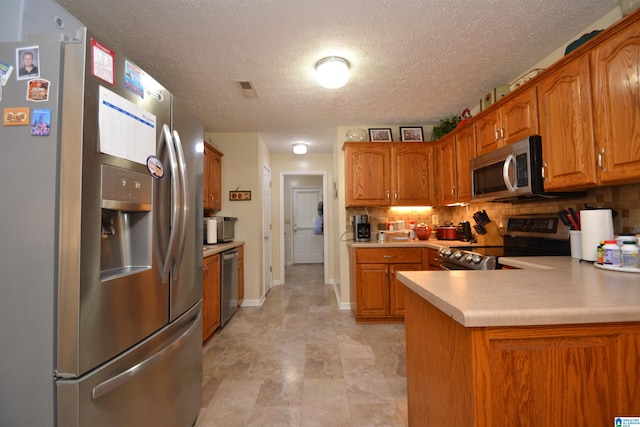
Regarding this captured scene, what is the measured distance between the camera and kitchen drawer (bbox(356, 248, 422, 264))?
3.00 metres

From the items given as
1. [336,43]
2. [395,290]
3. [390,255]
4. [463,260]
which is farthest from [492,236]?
[336,43]

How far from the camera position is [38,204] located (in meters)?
0.85

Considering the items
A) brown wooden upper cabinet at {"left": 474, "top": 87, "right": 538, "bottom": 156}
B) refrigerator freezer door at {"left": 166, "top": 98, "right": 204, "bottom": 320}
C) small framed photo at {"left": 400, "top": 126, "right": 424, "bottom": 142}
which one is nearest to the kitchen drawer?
brown wooden upper cabinet at {"left": 474, "top": 87, "right": 538, "bottom": 156}

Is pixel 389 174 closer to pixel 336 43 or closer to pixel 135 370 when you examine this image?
pixel 336 43

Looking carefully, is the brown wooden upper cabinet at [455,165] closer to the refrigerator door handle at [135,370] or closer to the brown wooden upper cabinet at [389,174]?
the brown wooden upper cabinet at [389,174]

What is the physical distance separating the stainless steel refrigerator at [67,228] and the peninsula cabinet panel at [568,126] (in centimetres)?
226

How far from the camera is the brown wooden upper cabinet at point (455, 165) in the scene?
2676 millimetres

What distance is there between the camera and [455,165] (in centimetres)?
291

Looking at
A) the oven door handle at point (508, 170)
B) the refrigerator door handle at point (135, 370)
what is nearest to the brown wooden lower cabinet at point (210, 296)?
the refrigerator door handle at point (135, 370)

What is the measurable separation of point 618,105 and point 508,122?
0.80 metres

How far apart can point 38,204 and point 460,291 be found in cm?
141

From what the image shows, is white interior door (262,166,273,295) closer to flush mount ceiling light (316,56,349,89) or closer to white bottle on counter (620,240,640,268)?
flush mount ceiling light (316,56,349,89)

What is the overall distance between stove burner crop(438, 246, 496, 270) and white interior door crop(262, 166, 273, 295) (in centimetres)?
252

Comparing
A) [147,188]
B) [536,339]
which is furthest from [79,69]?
[536,339]
